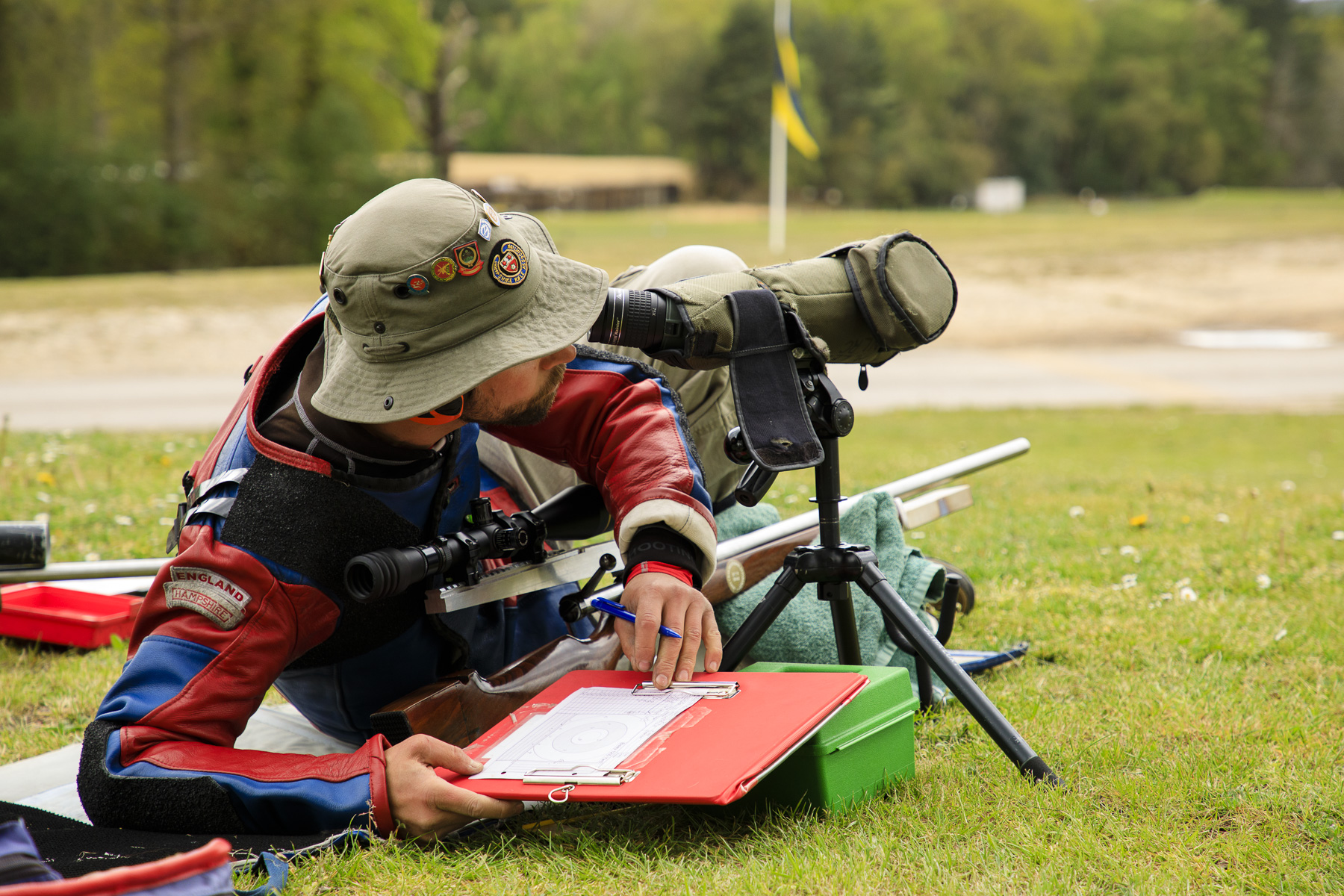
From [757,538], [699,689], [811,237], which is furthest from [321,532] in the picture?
[811,237]

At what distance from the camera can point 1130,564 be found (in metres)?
4.70

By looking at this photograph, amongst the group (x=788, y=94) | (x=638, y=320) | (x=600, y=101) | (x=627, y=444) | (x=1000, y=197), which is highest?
(x=600, y=101)

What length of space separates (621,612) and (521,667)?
305 mm

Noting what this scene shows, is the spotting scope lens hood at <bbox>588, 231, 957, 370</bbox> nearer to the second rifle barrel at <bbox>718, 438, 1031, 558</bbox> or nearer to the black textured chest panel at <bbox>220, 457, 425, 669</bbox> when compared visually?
the black textured chest panel at <bbox>220, 457, 425, 669</bbox>

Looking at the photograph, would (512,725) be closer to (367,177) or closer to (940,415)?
(940,415)

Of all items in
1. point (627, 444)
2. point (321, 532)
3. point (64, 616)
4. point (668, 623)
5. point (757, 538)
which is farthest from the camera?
point (64, 616)

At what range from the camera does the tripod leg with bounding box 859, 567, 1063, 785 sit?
239 centimetres

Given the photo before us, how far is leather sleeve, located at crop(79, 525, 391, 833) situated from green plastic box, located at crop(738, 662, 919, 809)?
756 mm

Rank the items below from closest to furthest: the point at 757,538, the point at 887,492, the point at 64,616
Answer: the point at 757,538
the point at 887,492
the point at 64,616

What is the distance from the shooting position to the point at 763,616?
2602mm

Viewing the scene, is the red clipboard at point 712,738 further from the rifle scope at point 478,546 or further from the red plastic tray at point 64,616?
the red plastic tray at point 64,616

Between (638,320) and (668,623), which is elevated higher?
(638,320)

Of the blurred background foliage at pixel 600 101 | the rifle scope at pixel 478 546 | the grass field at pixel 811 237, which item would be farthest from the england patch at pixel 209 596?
the blurred background foliage at pixel 600 101

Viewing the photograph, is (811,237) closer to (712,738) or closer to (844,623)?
(844,623)
